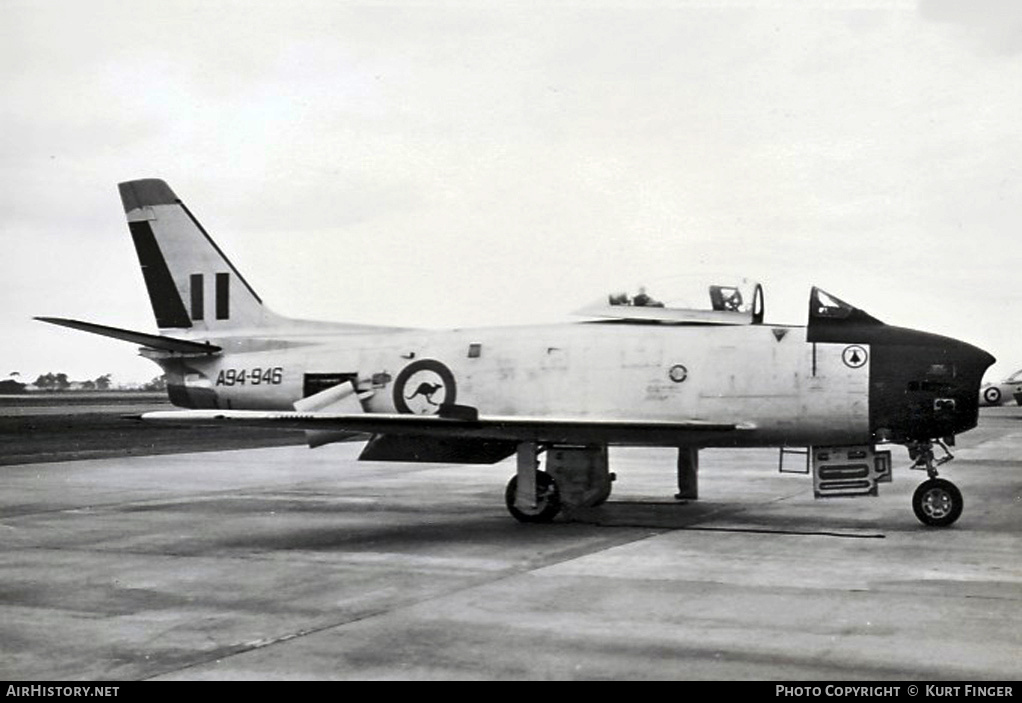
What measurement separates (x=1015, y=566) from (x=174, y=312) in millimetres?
11198

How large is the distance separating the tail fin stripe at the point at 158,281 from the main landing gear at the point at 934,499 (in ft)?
32.1

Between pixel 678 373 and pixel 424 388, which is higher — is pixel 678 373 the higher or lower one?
the higher one

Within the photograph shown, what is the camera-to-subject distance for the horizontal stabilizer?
1306 centimetres

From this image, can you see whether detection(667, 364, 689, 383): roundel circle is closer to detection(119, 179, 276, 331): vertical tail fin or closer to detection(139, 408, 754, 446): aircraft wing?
detection(139, 408, 754, 446): aircraft wing

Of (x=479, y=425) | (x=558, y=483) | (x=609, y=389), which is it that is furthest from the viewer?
(x=558, y=483)

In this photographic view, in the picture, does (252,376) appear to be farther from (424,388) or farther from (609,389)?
(609,389)

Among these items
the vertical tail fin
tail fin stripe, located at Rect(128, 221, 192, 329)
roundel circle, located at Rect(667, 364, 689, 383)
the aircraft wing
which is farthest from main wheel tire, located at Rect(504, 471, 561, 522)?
tail fin stripe, located at Rect(128, 221, 192, 329)

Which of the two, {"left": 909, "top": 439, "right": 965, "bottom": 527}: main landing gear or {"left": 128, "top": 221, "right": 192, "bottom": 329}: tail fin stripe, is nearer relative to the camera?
{"left": 909, "top": 439, "right": 965, "bottom": 527}: main landing gear

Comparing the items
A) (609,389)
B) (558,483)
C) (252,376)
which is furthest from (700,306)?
(252,376)

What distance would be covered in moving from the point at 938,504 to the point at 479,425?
5.11 metres

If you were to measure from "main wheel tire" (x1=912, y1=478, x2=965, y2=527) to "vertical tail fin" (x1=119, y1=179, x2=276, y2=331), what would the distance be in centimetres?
884

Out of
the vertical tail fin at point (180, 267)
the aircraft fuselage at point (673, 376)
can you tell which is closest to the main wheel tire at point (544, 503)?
the aircraft fuselage at point (673, 376)

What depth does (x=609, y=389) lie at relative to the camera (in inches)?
500
